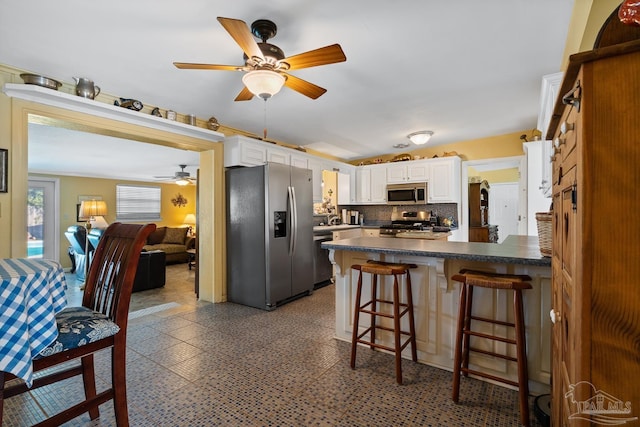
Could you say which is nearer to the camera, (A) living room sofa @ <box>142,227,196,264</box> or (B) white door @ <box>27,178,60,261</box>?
(B) white door @ <box>27,178,60,261</box>

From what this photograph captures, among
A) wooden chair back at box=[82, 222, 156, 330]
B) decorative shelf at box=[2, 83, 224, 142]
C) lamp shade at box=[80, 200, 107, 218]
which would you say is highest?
decorative shelf at box=[2, 83, 224, 142]

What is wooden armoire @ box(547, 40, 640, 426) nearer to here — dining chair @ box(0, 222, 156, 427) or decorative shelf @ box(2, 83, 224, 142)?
dining chair @ box(0, 222, 156, 427)

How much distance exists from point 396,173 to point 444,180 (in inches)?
35.7

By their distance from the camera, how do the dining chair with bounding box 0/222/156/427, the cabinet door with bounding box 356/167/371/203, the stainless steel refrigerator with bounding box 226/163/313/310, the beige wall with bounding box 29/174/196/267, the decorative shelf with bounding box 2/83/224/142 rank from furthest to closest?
Answer: the beige wall with bounding box 29/174/196/267 < the cabinet door with bounding box 356/167/371/203 < the stainless steel refrigerator with bounding box 226/163/313/310 < the decorative shelf with bounding box 2/83/224/142 < the dining chair with bounding box 0/222/156/427

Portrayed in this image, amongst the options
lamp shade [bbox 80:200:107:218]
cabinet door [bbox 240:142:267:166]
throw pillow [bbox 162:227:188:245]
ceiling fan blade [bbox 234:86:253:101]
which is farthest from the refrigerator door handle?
throw pillow [bbox 162:227:188:245]

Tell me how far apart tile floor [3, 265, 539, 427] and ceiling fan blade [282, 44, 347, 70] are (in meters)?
2.12

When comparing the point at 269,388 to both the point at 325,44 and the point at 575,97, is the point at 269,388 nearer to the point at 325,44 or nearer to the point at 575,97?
the point at 575,97

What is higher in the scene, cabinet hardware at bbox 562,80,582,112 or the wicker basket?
cabinet hardware at bbox 562,80,582,112

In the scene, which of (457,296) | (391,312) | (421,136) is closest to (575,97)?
(457,296)

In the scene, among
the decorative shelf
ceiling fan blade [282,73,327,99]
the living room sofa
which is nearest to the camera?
ceiling fan blade [282,73,327,99]

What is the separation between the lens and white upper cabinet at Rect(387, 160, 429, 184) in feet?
17.3

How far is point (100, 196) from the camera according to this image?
7.39 meters

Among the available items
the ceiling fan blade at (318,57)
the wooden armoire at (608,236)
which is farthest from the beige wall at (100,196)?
the wooden armoire at (608,236)

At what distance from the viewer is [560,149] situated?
107 cm
